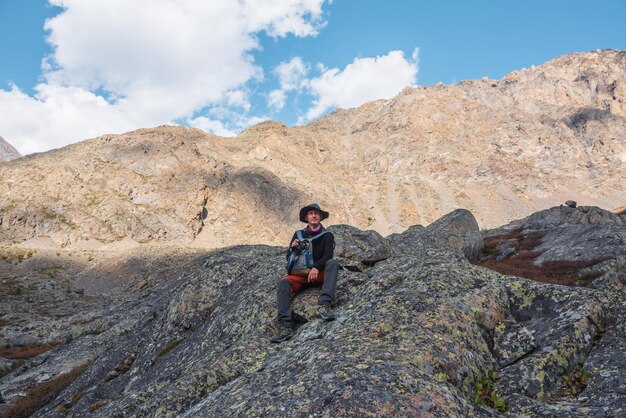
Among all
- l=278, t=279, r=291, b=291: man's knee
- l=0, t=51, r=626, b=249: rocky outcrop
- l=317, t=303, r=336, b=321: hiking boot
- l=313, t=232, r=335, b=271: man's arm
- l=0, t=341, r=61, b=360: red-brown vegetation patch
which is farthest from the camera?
l=0, t=51, r=626, b=249: rocky outcrop

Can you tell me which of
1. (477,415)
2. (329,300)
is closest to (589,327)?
(477,415)

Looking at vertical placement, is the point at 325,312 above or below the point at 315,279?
below

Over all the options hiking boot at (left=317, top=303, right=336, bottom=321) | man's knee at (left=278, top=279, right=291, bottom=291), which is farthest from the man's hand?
hiking boot at (left=317, top=303, right=336, bottom=321)

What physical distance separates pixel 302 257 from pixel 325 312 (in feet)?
6.63

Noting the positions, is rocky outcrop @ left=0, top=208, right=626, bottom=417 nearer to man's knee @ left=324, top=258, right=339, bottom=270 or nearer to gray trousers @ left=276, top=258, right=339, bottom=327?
gray trousers @ left=276, top=258, right=339, bottom=327

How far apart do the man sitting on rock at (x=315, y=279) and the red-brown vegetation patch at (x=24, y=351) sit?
43136 mm

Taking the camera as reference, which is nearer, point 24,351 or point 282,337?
point 282,337

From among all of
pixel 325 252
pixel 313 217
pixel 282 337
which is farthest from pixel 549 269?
pixel 282 337

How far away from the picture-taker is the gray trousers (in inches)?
500

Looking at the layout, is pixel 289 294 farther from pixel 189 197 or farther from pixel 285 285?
pixel 189 197

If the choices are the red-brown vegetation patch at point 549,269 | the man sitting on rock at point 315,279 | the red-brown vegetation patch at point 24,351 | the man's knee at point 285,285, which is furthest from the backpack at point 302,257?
the red-brown vegetation patch at point 24,351

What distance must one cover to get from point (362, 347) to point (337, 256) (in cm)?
1004

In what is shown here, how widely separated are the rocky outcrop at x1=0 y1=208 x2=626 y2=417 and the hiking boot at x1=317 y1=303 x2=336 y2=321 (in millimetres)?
260

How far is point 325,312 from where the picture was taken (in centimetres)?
1255
